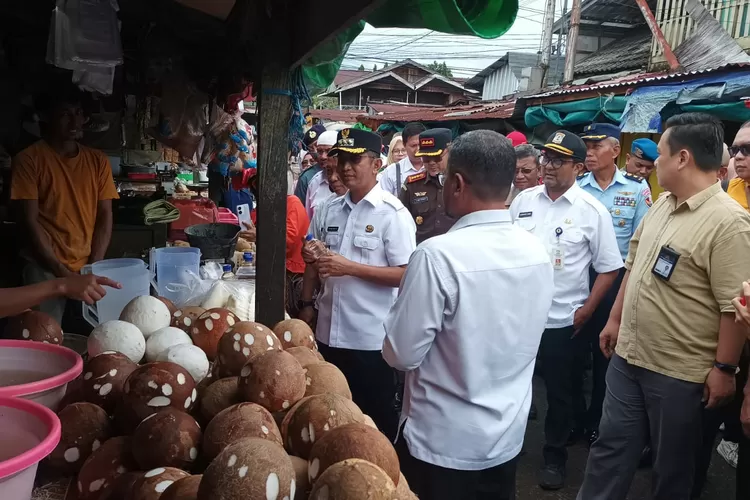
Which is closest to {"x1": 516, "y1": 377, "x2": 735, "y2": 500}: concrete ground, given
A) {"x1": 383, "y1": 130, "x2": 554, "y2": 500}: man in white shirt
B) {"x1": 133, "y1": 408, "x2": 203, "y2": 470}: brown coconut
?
{"x1": 383, "y1": 130, "x2": 554, "y2": 500}: man in white shirt

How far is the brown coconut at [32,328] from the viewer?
190 centimetres

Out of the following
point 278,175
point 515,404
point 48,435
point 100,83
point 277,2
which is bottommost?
point 515,404

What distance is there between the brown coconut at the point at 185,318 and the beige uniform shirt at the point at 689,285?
2140 mm

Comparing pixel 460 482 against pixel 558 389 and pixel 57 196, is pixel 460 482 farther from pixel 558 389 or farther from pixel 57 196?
pixel 57 196

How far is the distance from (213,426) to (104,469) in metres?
0.30

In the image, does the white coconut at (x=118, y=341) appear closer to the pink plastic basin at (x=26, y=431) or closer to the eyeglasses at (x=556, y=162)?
the pink plastic basin at (x=26, y=431)

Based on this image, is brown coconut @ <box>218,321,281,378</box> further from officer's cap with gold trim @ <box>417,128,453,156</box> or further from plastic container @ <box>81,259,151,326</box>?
officer's cap with gold trim @ <box>417,128,453,156</box>

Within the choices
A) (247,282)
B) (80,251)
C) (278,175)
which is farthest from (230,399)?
(80,251)

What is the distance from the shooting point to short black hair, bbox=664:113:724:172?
98.8 inches

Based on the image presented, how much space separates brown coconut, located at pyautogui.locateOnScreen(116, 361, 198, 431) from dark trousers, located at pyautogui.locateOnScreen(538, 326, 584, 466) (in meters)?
2.77

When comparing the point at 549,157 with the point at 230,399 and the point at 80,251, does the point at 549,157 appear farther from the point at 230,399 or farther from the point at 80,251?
the point at 80,251

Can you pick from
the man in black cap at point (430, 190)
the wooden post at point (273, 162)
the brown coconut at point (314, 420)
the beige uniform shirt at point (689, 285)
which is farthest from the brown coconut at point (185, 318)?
the man in black cap at point (430, 190)

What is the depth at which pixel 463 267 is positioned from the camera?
1.98 metres

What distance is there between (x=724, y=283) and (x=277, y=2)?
2392 mm
